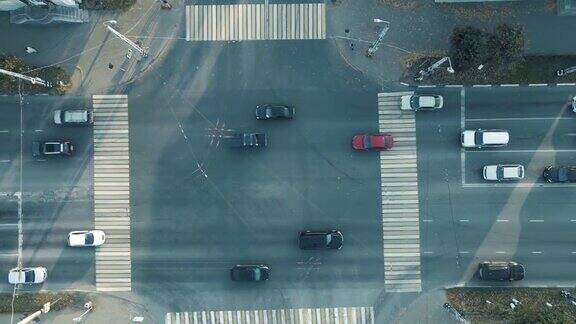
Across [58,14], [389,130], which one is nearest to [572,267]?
[389,130]

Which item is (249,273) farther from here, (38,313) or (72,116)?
(72,116)

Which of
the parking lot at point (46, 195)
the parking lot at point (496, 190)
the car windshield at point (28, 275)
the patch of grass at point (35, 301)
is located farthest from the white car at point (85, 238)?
Result: the parking lot at point (496, 190)

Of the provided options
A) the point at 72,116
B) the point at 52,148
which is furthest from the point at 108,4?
the point at 52,148

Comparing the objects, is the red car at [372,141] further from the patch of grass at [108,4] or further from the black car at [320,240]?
the patch of grass at [108,4]

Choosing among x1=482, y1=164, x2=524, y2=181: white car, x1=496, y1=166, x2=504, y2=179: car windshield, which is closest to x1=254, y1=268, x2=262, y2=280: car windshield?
x1=482, y1=164, x2=524, y2=181: white car

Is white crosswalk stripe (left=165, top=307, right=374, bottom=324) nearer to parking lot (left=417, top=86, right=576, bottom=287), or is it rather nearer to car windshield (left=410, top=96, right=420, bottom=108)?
parking lot (left=417, top=86, right=576, bottom=287)

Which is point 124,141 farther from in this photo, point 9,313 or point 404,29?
point 404,29
